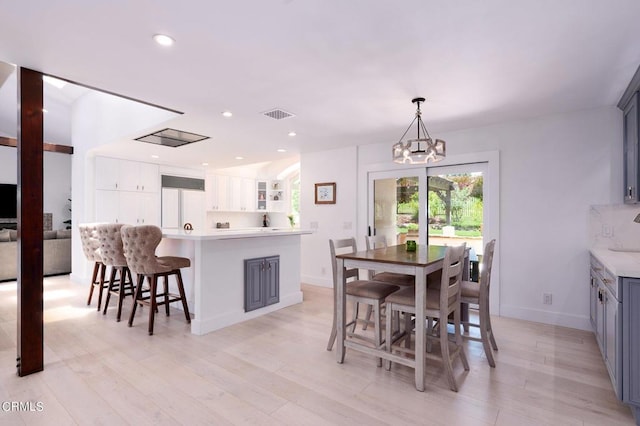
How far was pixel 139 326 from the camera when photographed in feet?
11.3

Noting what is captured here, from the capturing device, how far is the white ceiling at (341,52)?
1.76 m

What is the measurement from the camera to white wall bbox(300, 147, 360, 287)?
518 centimetres

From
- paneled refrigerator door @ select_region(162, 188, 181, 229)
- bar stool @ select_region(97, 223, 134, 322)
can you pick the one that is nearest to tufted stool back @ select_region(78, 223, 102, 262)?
bar stool @ select_region(97, 223, 134, 322)

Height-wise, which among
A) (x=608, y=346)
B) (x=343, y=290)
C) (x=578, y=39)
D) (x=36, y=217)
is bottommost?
(x=608, y=346)

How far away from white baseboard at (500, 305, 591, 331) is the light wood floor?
0.46ft

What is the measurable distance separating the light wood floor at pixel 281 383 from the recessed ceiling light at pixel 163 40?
2.27 metres

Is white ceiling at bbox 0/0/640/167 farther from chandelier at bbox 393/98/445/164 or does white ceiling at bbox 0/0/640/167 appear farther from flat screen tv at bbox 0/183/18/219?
flat screen tv at bbox 0/183/18/219

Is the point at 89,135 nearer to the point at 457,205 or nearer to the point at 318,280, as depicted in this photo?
the point at 318,280

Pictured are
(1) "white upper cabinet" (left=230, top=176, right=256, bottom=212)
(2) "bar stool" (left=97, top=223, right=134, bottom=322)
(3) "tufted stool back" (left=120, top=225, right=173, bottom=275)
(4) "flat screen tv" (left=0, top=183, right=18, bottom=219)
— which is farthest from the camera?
(1) "white upper cabinet" (left=230, top=176, right=256, bottom=212)

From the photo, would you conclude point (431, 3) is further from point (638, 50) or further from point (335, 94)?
point (638, 50)

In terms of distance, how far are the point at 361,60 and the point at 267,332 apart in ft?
8.62

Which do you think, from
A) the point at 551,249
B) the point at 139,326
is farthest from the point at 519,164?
the point at 139,326

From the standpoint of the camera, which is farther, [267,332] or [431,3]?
[267,332]

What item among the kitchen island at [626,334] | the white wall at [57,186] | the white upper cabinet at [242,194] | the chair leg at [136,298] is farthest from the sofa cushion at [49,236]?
the kitchen island at [626,334]
